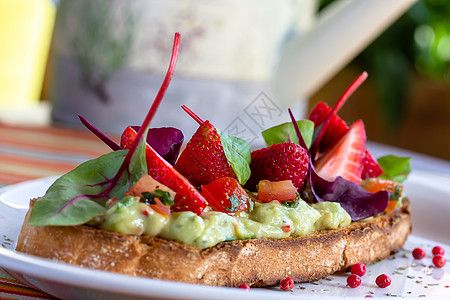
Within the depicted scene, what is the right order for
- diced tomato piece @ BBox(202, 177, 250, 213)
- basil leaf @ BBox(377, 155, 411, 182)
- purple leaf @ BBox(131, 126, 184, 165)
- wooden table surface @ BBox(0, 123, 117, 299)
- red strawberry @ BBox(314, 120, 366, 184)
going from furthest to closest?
wooden table surface @ BBox(0, 123, 117, 299), basil leaf @ BBox(377, 155, 411, 182), red strawberry @ BBox(314, 120, 366, 184), purple leaf @ BBox(131, 126, 184, 165), diced tomato piece @ BBox(202, 177, 250, 213)

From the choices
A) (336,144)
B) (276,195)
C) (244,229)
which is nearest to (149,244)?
(244,229)

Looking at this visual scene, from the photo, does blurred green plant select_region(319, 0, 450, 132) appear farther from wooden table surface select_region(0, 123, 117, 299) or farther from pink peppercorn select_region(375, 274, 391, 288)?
pink peppercorn select_region(375, 274, 391, 288)

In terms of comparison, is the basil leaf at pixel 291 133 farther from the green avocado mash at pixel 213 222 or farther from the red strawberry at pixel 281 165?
the green avocado mash at pixel 213 222

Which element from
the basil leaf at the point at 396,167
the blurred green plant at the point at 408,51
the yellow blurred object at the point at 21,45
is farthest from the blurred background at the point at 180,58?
the blurred green plant at the point at 408,51

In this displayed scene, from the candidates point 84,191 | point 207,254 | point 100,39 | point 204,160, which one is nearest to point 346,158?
point 204,160

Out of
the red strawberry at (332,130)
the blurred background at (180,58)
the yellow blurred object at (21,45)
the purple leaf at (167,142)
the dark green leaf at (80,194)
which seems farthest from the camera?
the yellow blurred object at (21,45)

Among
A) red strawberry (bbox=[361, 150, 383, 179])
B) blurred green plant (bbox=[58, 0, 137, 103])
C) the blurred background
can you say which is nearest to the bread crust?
red strawberry (bbox=[361, 150, 383, 179])
